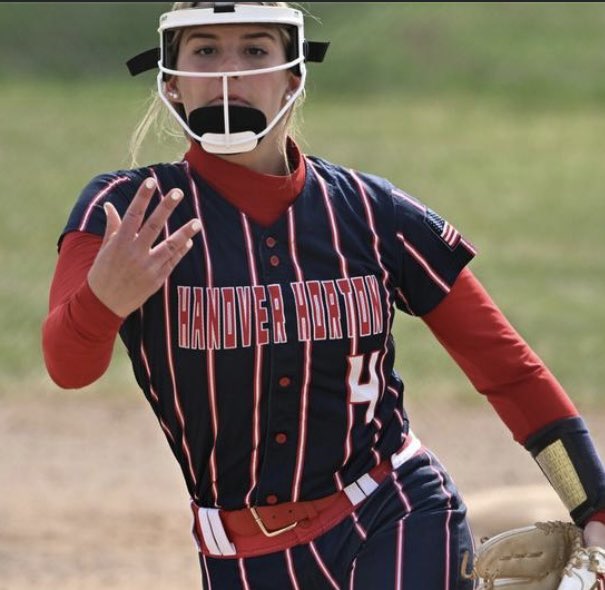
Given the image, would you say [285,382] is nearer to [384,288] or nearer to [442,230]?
[384,288]

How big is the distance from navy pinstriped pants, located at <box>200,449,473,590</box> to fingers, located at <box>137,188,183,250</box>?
0.79 m

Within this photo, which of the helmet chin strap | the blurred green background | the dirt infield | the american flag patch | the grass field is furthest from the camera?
the blurred green background

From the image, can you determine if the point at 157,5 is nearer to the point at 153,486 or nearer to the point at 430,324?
the point at 153,486

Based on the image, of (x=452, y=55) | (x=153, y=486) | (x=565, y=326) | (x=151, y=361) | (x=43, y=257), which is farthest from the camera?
(x=452, y=55)

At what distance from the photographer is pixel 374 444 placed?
3229 millimetres

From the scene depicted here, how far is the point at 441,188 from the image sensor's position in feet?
57.2

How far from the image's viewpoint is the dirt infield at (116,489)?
19.6ft

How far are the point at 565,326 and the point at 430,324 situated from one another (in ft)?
25.7

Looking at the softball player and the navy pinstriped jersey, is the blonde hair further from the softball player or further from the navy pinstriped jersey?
the navy pinstriped jersey

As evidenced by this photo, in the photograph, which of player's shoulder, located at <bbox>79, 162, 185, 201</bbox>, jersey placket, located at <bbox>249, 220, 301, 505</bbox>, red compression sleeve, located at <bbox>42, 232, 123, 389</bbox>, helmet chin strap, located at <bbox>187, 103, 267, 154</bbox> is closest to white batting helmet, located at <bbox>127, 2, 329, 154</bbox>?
helmet chin strap, located at <bbox>187, 103, 267, 154</bbox>

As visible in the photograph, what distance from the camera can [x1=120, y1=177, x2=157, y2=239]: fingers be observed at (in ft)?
8.93

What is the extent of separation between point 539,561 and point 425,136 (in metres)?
18.1

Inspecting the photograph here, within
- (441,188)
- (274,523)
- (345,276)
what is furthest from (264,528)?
(441,188)

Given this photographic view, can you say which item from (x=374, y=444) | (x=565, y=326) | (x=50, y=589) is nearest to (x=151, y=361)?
(x=374, y=444)
